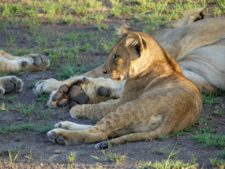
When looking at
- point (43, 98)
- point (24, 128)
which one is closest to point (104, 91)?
point (43, 98)

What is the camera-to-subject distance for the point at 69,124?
4.45 m

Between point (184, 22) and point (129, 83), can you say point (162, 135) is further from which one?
point (184, 22)

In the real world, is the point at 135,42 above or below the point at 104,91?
above

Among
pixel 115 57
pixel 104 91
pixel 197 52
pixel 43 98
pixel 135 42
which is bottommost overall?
pixel 43 98

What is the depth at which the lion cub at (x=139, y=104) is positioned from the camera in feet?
14.0

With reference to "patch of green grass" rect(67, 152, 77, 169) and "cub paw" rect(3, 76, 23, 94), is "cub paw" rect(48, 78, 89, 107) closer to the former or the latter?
"cub paw" rect(3, 76, 23, 94)

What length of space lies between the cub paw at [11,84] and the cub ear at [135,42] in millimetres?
1254

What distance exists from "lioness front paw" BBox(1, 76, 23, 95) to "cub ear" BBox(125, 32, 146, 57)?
1.25 metres

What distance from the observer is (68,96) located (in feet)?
16.8

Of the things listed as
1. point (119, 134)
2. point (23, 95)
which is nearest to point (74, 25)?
point (23, 95)

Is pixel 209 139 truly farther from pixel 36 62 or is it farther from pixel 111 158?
pixel 36 62

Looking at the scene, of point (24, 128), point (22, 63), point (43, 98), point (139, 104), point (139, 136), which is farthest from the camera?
point (22, 63)

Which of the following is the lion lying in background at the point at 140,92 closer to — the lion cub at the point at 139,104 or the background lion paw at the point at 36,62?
the lion cub at the point at 139,104

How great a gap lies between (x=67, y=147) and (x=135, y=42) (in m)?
0.82
